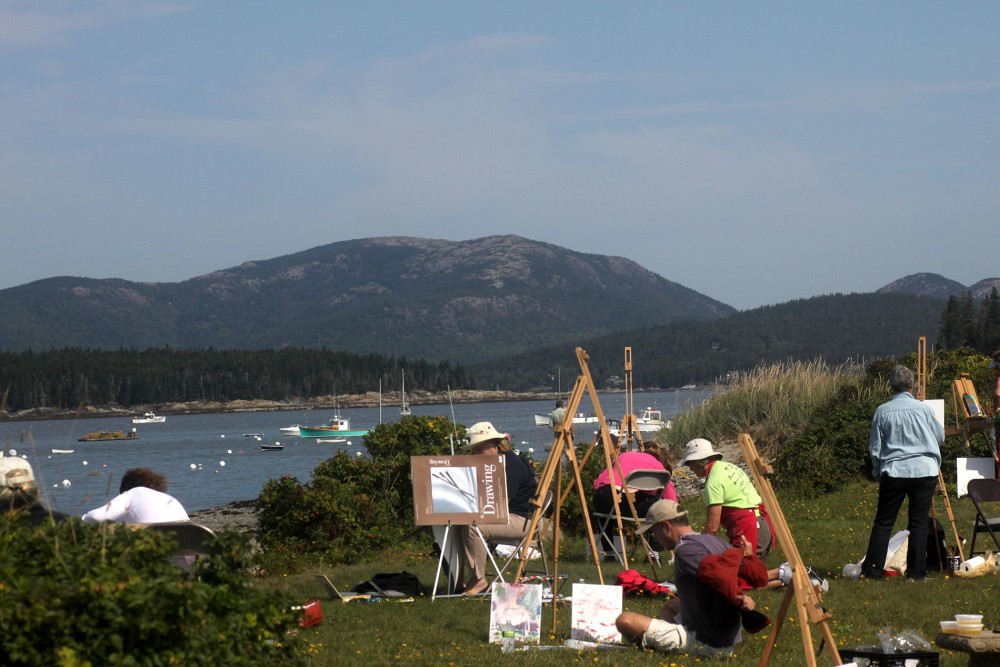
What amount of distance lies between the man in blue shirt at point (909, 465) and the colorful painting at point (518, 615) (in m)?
2.94

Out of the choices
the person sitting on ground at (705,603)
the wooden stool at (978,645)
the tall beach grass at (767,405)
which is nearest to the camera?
the wooden stool at (978,645)

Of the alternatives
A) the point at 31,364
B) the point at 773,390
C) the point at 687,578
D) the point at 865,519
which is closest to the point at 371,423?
the point at 31,364

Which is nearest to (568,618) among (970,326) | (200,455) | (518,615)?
(518,615)

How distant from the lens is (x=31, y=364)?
443 feet

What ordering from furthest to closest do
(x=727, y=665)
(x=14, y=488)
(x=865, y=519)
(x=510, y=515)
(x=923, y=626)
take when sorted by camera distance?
1. (x=865, y=519)
2. (x=510, y=515)
3. (x=923, y=626)
4. (x=727, y=665)
5. (x=14, y=488)

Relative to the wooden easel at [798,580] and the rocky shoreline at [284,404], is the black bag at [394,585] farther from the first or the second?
the rocky shoreline at [284,404]

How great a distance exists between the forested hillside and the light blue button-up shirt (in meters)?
145

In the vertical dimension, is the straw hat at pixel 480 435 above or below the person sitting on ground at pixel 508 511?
above

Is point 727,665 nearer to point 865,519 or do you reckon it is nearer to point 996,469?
point 996,469

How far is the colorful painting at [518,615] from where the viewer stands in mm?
7207

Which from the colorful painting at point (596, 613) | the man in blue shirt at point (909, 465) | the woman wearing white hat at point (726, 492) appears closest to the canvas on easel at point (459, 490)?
the woman wearing white hat at point (726, 492)

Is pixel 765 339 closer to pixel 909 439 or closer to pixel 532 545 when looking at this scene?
pixel 532 545

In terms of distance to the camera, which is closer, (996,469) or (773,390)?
(996,469)

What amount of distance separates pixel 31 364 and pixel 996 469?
13603 cm
